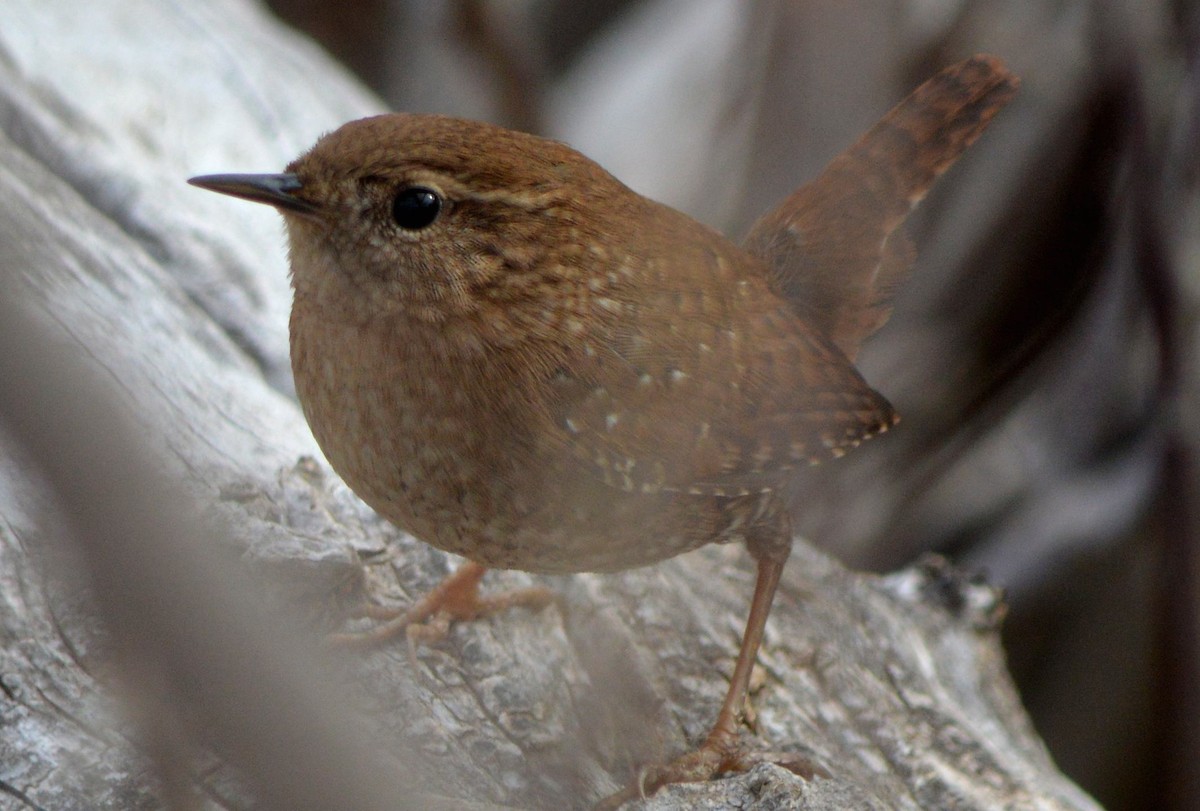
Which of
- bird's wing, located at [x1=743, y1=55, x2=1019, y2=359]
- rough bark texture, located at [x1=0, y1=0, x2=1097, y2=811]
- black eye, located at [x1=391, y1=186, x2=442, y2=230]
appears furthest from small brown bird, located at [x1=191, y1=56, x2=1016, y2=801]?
bird's wing, located at [x1=743, y1=55, x2=1019, y2=359]

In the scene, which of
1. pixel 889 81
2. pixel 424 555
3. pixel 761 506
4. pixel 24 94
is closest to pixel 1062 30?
pixel 889 81

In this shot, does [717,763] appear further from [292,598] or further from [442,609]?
[292,598]

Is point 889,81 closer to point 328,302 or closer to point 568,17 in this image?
point 568,17

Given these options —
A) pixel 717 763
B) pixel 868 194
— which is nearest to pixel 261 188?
pixel 717 763

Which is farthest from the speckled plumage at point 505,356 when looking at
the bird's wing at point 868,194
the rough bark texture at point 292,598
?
the bird's wing at point 868,194

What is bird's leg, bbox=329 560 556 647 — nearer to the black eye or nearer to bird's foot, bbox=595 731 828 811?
bird's foot, bbox=595 731 828 811

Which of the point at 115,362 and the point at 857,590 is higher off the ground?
the point at 115,362

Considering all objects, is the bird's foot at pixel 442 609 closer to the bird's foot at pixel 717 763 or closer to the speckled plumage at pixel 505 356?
the speckled plumage at pixel 505 356
